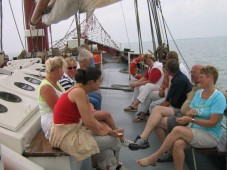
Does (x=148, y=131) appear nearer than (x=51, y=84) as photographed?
No

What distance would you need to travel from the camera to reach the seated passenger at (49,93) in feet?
9.73

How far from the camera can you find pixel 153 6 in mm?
6004

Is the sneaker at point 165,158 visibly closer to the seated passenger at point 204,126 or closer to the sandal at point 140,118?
the seated passenger at point 204,126

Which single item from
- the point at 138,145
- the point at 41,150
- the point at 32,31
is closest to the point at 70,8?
the point at 138,145

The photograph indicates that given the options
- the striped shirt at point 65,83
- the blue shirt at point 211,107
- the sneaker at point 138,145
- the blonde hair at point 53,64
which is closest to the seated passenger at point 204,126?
the blue shirt at point 211,107

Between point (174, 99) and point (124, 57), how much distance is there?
366 inches

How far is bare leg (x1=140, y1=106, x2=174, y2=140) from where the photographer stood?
3.38 metres

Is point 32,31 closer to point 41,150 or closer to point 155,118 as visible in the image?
point 155,118

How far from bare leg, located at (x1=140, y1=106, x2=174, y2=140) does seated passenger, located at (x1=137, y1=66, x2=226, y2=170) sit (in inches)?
14.4

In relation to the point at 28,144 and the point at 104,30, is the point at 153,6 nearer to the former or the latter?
the point at 28,144

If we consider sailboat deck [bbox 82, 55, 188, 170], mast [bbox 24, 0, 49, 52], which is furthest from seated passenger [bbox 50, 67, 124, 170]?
mast [bbox 24, 0, 49, 52]

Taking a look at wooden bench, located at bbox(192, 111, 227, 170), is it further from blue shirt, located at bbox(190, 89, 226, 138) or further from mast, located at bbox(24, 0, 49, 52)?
mast, located at bbox(24, 0, 49, 52)

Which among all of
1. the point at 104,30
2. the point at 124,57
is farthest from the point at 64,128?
the point at 104,30

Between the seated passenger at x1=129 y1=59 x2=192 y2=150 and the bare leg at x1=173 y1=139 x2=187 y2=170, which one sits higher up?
the seated passenger at x1=129 y1=59 x2=192 y2=150
